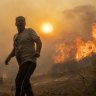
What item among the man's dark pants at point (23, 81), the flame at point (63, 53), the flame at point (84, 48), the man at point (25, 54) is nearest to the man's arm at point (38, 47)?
the man at point (25, 54)

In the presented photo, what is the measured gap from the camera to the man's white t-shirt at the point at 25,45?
7.96 metres

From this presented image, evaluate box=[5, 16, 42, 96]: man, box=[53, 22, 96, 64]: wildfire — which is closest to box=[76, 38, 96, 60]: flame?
box=[53, 22, 96, 64]: wildfire

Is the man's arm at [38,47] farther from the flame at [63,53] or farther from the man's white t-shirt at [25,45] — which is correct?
the flame at [63,53]

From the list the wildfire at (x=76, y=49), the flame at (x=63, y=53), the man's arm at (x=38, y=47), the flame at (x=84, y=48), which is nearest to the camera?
the man's arm at (x=38, y=47)

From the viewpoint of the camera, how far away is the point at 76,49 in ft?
183

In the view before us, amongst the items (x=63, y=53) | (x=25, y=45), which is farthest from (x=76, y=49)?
(x=25, y=45)

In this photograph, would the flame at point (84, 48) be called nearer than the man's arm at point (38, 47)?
No

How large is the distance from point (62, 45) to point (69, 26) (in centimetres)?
595

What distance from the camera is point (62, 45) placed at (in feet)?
202

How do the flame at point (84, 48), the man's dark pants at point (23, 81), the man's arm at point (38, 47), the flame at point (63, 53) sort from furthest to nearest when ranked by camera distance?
the flame at point (63, 53) → the flame at point (84, 48) → the man's arm at point (38, 47) → the man's dark pants at point (23, 81)

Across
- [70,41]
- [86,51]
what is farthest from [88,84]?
[70,41]

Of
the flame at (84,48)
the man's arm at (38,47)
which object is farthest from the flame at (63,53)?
the man's arm at (38,47)

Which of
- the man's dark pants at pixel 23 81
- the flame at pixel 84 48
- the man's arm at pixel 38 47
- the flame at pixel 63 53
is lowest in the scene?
the flame at pixel 63 53

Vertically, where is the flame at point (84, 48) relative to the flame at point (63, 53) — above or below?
above
